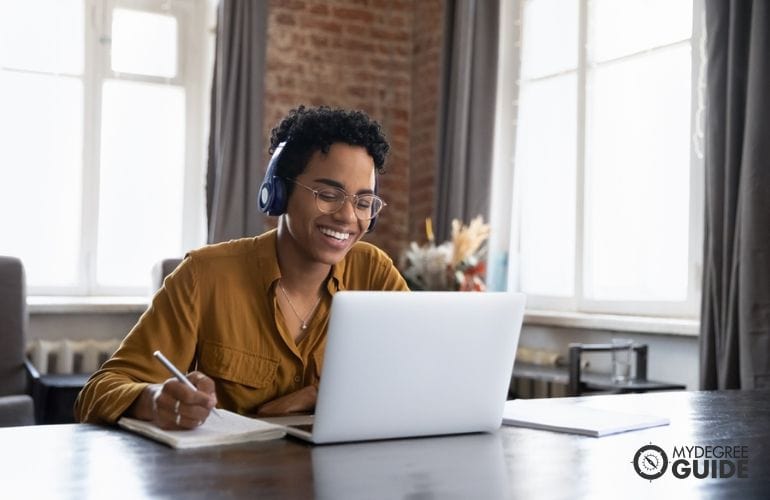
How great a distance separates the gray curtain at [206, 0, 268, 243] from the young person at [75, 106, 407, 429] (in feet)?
9.08

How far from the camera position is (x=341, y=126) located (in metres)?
2.05

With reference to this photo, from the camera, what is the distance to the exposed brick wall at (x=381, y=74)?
5.28 m

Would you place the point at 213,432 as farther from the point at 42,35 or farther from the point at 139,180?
the point at 42,35

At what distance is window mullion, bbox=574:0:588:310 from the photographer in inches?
173

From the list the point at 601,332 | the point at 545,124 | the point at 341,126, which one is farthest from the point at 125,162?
the point at 341,126

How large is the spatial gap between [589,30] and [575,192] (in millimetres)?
745

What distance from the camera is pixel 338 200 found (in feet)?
6.61

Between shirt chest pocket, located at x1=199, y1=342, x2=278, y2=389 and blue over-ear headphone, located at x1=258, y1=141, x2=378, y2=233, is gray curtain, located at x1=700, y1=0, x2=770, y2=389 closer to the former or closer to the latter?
blue over-ear headphone, located at x1=258, y1=141, x2=378, y2=233

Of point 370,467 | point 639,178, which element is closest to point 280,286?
point 370,467

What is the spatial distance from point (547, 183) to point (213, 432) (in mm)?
3354

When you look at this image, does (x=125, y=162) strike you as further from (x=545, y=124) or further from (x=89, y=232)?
(x=545, y=124)

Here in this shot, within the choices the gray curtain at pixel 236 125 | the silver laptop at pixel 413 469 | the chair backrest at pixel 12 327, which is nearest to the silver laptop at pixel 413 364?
the silver laptop at pixel 413 469

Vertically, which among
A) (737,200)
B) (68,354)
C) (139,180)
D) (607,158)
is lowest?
(68,354)

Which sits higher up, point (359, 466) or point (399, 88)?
point (399, 88)
